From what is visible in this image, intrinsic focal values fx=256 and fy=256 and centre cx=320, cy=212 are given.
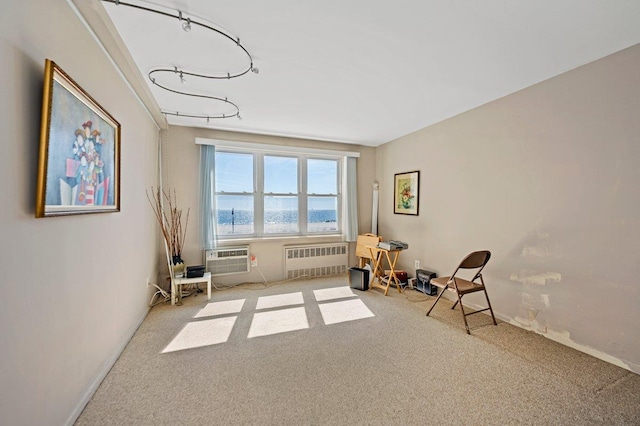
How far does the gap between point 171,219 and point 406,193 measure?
3652 mm

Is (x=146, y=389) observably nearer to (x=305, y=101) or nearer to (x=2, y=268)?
(x=2, y=268)

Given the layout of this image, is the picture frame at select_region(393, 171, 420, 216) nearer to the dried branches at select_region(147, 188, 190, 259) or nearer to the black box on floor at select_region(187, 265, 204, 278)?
the black box on floor at select_region(187, 265, 204, 278)

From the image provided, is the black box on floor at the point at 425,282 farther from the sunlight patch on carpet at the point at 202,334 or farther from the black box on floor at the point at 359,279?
the sunlight patch on carpet at the point at 202,334

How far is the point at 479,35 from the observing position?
5.84ft

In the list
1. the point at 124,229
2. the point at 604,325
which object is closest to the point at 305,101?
the point at 124,229

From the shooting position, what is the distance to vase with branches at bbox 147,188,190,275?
334 centimetres

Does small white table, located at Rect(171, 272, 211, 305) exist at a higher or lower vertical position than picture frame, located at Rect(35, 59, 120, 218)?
lower

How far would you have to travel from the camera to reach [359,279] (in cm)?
384

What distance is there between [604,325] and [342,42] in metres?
3.02

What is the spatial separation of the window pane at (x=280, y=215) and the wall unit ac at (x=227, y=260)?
0.57 metres

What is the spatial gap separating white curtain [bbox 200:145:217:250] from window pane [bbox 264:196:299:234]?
0.86 meters

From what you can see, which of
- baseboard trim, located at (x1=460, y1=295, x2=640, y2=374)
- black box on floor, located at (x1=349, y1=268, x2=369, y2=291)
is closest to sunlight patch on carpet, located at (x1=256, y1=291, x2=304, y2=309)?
black box on floor, located at (x1=349, y1=268, x2=369, y2=291)

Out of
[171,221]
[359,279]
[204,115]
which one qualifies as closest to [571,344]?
[359,279]

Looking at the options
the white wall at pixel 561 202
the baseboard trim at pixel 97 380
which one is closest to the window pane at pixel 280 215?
the baseboard trim at pixel 97 380
